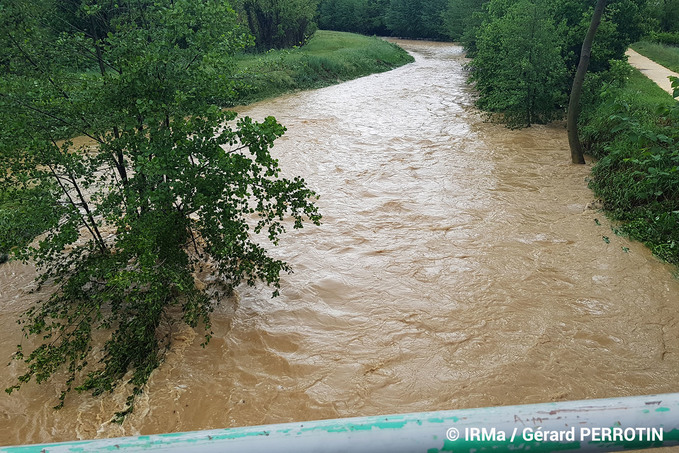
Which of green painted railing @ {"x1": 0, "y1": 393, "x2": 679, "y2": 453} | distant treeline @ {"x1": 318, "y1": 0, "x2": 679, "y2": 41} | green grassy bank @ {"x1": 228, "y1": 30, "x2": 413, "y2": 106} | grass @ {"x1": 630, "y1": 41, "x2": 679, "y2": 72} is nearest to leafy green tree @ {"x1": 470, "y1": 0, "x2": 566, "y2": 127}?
grass @ {"x1": 630, "y1": 41, "x2": 679, "y2": 72}

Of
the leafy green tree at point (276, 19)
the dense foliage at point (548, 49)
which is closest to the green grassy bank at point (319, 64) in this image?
the leafy green tree at point (276, 19)

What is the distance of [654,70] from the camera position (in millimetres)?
16797

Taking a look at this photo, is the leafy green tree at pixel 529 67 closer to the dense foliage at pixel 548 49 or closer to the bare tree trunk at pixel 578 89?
the dense foliage at pixel 548 49

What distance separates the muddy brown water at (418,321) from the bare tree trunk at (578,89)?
0.59 metres

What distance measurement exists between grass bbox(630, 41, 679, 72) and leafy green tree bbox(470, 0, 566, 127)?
19.1 feet

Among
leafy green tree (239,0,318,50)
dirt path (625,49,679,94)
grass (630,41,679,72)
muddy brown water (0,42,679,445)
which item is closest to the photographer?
muddy brown water (0,42,679,445)

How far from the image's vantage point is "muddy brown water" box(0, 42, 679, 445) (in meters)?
4.86

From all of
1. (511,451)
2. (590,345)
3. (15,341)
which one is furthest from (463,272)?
(511,451)

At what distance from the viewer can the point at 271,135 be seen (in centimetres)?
529

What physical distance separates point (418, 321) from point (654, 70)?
16.3 metres

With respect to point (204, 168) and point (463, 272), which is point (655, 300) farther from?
point (204, 168)

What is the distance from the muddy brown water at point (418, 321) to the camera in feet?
15.9

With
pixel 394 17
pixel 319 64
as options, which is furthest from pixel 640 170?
pixel 394 17

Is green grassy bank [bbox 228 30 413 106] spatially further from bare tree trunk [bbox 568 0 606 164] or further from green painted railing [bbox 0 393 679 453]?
green painted railing [bbox 0 393 679 453]
